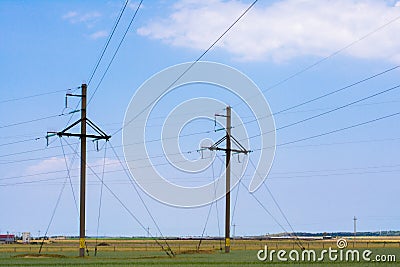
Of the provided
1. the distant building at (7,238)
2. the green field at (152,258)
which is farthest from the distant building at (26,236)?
the green field at (152,258)

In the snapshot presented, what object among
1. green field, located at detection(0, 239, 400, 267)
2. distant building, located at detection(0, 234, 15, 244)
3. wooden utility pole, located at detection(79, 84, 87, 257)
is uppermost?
distant building, located at detection(0, 234, 15, 244)

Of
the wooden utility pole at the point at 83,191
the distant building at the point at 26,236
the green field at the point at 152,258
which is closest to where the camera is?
the green field at the point at 152,258

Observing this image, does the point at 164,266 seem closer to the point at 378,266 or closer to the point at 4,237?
the point at 378,266

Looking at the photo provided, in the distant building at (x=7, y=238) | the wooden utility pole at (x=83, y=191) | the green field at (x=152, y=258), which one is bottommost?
the green field at (x=152, y=258)

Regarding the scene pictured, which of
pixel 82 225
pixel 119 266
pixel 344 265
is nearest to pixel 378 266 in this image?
pixel 344 265

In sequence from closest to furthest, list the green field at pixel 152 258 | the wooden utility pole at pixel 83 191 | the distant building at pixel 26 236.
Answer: the green field at pixel 152 258 < the wooden utility pole at pixel 83 191 < the distant building at pixel 26 236

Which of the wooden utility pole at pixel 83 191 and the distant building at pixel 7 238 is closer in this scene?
the wooden utility pole at pixel 83 191

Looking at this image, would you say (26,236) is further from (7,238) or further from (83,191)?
(83,191)

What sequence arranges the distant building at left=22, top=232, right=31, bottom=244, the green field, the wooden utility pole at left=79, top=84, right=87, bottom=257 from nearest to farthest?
the green field
the wooden utility pole at left=79, top=84, right=87, bottom=257
the distant building at left=22, top=232, right=31, bottom=244

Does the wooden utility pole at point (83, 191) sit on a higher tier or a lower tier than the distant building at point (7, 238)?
lower

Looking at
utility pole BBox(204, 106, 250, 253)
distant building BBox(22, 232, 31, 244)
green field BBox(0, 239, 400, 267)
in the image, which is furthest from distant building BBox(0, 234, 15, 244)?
utility pole BBox(204, 106, 250, 253)

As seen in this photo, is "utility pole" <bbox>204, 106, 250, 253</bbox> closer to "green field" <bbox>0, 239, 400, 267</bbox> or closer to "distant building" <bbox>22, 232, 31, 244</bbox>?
"green field" <bbox>0, 239, 400, 267</bbox>

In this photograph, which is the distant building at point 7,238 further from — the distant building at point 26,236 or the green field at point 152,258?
the green field at point 152,258

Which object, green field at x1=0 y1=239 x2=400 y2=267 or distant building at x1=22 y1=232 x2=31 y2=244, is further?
distant building at x1=22 y1=232 x2=31 y2=244
